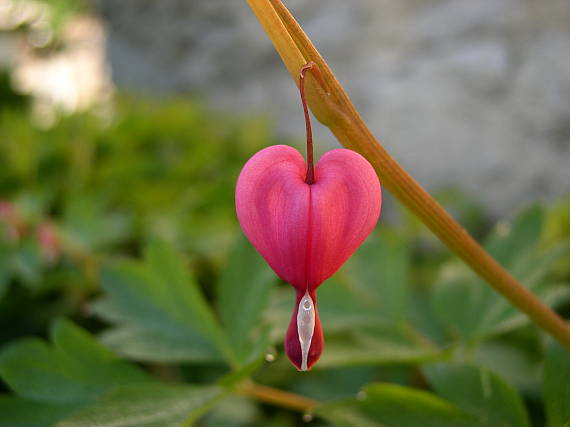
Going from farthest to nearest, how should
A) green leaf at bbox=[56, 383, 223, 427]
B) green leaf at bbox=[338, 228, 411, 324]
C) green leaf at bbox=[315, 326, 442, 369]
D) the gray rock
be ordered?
the gray rock
green leaf at bbox=[338, 228, 411, 324]
green leaf at bbox=[315, 326, 442, 369]
green leaf at bbox=[56, 383, 223, 427]

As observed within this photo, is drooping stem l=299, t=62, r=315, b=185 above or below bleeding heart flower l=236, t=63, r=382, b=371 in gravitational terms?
above

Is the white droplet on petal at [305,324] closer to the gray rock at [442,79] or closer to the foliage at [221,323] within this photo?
the foliage at [221,323]

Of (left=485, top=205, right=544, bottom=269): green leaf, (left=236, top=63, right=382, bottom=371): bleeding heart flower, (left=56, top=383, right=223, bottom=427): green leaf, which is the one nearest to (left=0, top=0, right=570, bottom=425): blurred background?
(left=485, top=205, right=544, bottom=269): green leaf

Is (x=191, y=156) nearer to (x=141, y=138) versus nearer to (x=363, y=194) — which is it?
(x=141, y=138)

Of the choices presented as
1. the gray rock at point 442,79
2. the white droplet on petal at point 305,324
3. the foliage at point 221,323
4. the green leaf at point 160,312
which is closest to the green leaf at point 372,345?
the foliage at point 221,323

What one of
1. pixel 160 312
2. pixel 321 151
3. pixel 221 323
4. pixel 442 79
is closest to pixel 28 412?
pixel 160 312

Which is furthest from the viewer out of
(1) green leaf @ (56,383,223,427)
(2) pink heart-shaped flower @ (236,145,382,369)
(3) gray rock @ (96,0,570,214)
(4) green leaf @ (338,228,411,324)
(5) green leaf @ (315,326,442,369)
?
(3) gray rock @ (96,0,570,214)

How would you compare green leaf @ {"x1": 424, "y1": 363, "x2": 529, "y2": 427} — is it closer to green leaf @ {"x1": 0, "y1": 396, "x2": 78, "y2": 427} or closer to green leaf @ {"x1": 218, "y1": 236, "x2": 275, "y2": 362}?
green leaf @ {"x1": 218, "y1": 236, "x2": 275, "y2": 362}
